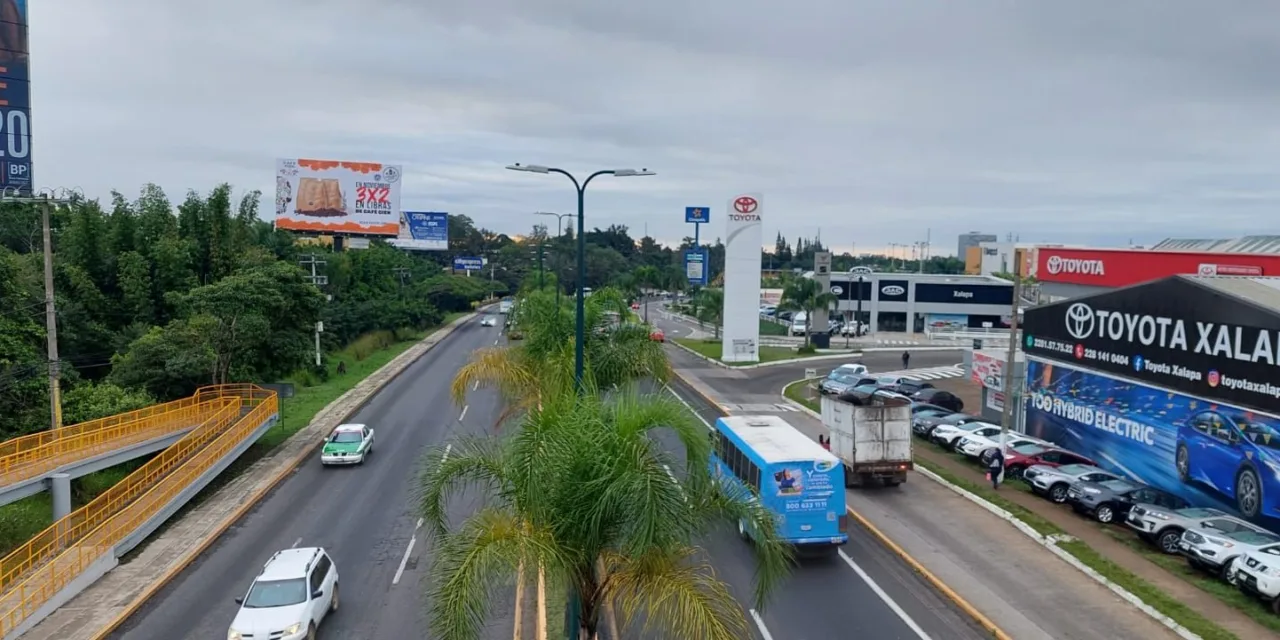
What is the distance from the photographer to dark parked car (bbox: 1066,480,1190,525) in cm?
2070

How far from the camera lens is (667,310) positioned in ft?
386

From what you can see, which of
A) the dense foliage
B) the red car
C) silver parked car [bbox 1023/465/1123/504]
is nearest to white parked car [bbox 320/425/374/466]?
the dense foliage

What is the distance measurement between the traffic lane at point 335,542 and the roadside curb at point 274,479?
0.16 metres

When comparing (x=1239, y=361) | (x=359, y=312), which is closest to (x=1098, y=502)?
(x=1239, y=361)

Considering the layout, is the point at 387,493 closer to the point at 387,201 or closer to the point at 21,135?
the point at 21,135

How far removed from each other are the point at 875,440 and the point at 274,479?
17.8 m

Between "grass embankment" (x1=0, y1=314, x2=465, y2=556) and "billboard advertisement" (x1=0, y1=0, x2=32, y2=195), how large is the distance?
15.8 meters

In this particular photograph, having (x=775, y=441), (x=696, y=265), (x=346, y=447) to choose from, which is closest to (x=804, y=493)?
(x=775, y=441)

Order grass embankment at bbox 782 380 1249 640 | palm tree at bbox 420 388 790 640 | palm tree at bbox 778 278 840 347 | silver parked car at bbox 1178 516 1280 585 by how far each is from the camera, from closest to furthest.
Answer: palm tree at bbox 420 388 790 640
grass embankment at bbox 782 380 1249 640
silver parked car at bbox 1178 516 1280 585
palm tree at bbox 778 278 840 347

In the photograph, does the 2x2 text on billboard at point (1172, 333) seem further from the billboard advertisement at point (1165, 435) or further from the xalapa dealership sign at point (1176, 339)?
the billboard advertisement at point (1165, 435)

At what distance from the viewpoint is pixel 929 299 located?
8088 centimetres

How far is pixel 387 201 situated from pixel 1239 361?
65147mm

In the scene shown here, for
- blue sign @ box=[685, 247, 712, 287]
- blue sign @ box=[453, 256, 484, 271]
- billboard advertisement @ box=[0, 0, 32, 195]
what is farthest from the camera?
blue sign @ box=[453, 256, 484, 271]

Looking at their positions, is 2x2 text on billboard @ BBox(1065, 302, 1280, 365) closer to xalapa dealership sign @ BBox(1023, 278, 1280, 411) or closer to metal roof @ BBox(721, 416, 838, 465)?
xalapa dealership sign @ BBox(1023, 278, 1280, 411)
